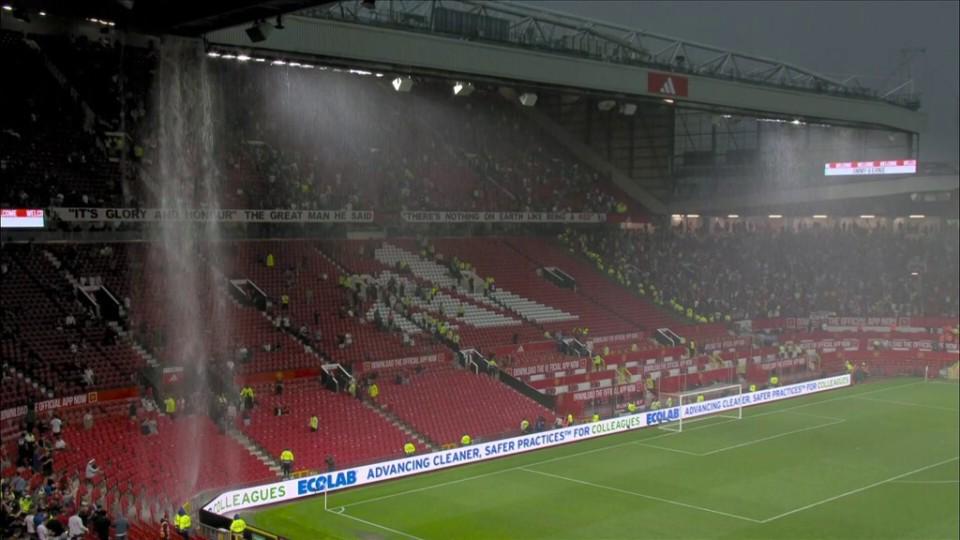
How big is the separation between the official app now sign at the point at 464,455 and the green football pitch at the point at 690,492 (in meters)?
0.33

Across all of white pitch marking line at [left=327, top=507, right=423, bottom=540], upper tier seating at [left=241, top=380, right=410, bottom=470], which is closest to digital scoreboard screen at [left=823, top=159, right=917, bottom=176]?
upper tier seating at [left=241, top=380, right=410, bottom=470]

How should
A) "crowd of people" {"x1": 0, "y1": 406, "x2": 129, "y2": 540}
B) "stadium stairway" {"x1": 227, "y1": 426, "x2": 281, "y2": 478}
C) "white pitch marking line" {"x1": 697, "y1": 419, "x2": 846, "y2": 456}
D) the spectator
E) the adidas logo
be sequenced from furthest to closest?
the adidas logo, "white pitch marking line" {"x1": 697, "y1": 419, "x2": 846, "y2": 456}, "stadium stairway" {"x1": 227, "y1": 426, "x2": 281, "y2": 478}, the spectator, "crowd of people" {"x1": 0, "y1": 406, "x2": 129, "y2": 540}

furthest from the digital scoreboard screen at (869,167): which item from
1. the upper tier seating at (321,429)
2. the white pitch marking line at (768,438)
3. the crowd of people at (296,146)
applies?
the upper tier seating at (321,429)

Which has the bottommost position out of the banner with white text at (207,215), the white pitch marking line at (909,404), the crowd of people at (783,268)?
the white pitch marking line at (909,404)

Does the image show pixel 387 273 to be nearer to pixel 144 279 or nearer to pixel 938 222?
pixel 144 279

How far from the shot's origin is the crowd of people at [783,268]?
53.8 meters

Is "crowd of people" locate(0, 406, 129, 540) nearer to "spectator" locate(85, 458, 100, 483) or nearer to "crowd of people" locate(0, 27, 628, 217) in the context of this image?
"spectator" locate(85, 458, 100, 483)

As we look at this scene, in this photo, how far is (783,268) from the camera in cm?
5991

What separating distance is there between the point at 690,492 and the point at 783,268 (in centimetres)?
3380

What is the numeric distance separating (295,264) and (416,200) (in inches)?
323

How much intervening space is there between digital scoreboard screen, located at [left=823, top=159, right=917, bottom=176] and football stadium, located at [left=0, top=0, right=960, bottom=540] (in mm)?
213

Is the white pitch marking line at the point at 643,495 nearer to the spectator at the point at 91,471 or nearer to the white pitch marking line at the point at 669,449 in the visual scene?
the white pitch marking line at the point at 669,449

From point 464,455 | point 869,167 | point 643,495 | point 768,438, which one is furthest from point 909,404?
point 464,455

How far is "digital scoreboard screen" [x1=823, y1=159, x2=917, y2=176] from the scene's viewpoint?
5203 cm
